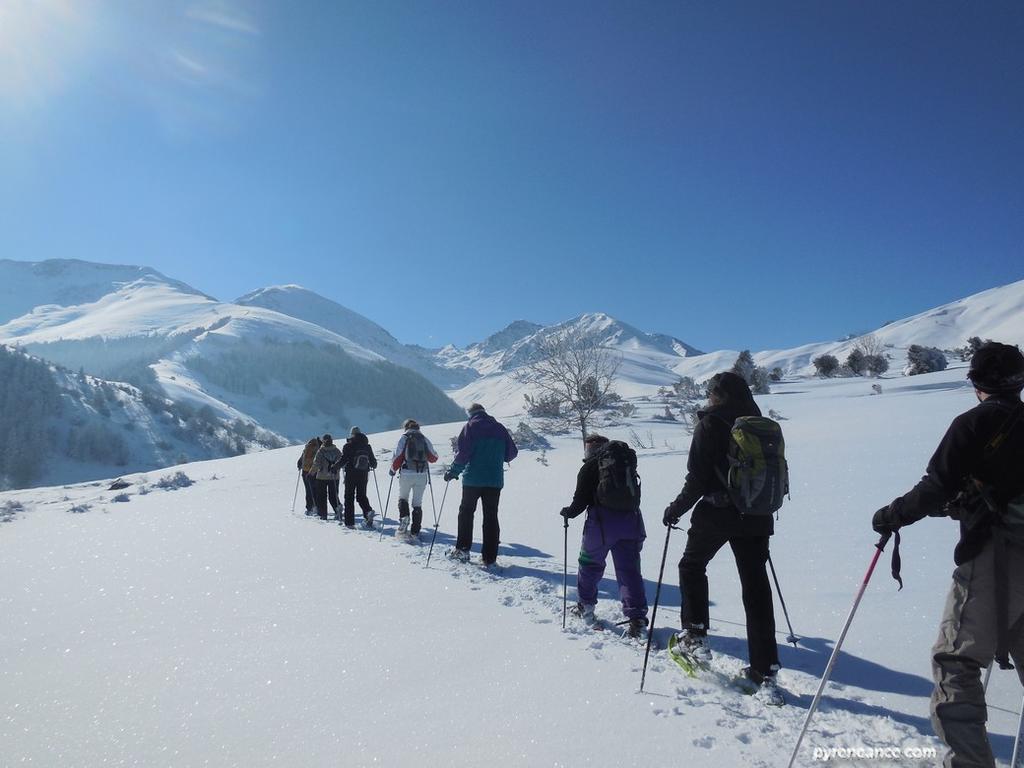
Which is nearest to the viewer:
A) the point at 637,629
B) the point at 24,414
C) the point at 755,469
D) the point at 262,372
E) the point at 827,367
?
the point at 755,469

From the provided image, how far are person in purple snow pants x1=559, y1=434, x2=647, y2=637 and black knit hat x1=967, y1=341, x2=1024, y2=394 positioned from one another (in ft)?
8.44

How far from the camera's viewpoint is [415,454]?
8.80 m

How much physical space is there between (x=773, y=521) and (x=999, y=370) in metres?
1.79

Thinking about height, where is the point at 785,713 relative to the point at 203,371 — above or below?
below

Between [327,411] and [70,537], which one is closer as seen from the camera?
[70,537]

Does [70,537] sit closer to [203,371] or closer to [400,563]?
[400,563]

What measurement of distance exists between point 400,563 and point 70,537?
6.97 m

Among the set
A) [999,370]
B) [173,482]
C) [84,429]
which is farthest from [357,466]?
[84,429]

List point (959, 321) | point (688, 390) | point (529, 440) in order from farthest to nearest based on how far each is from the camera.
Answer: point (959, 321) → point (688, 390) → point (529, 440)

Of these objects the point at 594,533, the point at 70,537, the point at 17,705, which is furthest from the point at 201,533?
the point at 594,533

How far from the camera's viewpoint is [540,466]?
1600 centimetres

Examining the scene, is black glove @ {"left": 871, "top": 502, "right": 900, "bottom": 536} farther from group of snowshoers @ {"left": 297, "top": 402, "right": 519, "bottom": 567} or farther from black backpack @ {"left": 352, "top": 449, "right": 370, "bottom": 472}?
black backpack @ {"left": 352, "top": 449, "right": 370, "bottom": 472}

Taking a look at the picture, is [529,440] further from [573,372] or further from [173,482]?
[173,482]

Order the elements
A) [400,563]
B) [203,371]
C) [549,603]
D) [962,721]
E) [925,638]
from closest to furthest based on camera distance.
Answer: [962,721] → [925,638] → [549,603] → [400,563] → [203,371]
